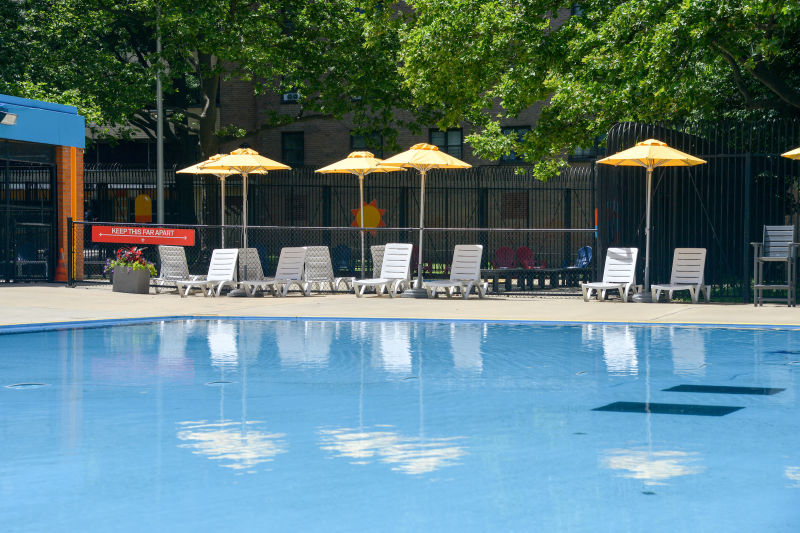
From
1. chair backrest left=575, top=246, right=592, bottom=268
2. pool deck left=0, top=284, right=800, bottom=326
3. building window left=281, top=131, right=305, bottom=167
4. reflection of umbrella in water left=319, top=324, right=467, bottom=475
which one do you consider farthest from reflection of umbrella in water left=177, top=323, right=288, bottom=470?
building window left=281, top=131, right=305, bottom=167

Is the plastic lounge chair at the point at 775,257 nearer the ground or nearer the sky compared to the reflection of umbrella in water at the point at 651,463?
nearer the sky

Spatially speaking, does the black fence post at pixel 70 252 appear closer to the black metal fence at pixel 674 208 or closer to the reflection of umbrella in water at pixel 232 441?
the black metal fence at pixel 674 208

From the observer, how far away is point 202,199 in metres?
34.3

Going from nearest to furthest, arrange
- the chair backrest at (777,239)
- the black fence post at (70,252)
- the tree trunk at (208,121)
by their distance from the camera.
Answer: the chair backrest at (777,239) < the black fence post at (70,252) < the tree trunk at (208,121)

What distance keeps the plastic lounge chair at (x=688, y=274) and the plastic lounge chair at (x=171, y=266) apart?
9875mm

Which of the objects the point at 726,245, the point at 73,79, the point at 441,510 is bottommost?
the point at 441,510

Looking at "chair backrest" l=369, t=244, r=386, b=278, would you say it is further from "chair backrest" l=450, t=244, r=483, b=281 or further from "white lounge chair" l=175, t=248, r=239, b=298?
"white lounge chair" l=175, t=248, r=239, b=298

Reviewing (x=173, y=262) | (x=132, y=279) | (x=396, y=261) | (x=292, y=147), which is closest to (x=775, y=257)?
(x=396, y=261)

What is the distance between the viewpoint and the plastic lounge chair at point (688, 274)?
20.4 meters

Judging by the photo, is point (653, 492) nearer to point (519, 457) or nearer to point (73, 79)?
point (519, 457)

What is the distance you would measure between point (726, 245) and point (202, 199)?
1768 centimetres

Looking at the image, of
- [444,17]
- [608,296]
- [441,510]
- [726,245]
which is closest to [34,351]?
[441,510]

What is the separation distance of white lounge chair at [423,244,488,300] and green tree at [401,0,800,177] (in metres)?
4.45

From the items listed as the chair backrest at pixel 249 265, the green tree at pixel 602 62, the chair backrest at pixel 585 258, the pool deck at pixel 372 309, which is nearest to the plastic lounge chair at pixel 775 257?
the pool deck at pixel 372 309
